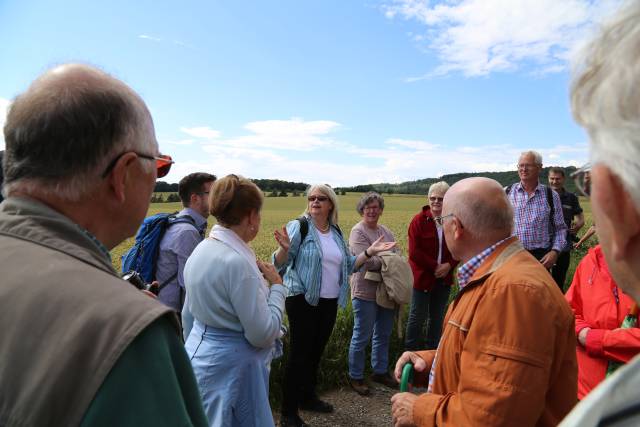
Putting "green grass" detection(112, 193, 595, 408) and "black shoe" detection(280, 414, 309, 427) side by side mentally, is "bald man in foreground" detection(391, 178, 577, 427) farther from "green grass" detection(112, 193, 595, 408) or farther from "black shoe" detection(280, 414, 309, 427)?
"black shoe" detection(280, 414, 309, 427)

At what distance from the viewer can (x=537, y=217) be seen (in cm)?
580

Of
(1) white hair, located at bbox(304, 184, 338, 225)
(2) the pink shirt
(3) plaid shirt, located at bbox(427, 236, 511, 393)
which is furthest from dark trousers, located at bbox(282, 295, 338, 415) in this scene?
(3) plaid shirt, located at bbox(427, 236, 511, 393)

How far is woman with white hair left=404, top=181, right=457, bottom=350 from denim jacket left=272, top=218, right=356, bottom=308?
136cm

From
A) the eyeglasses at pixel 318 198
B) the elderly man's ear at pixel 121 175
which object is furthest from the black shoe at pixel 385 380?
the elderly man's ear at pixel 121 175

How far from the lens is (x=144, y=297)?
0.91m

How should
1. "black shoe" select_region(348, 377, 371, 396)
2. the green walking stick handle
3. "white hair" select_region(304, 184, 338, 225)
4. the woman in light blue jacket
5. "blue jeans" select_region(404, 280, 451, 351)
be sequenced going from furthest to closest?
"blue jeans" select_region(404, 280, 451, 351) < "black shoe" select_region(348, 377, 371, 396) < "white hair" select_region(304, 184, 338, 225) < the woman in light blue jacket < the green walking stick handle

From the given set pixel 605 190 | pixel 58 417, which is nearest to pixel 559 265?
pixel 605 190

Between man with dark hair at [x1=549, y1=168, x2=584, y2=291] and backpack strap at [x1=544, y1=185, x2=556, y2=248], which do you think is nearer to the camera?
backpack strap at [x1=544, y1=185, x2=556, y2=248]

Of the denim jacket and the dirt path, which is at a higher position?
the denim jacket

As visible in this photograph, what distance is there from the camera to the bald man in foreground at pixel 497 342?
1.67 m

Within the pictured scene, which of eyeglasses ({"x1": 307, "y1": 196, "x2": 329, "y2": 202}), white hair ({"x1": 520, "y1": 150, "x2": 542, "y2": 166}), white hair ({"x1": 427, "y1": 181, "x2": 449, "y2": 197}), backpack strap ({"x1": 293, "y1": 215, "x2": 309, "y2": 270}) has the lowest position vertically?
backpack strap ({"x1": 293, "y1": 215, "x2": 309, "y2": 270})

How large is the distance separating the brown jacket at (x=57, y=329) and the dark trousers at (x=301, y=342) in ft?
10.9

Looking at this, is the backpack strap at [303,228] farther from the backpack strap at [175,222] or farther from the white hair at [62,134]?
the white hair at [62,134]

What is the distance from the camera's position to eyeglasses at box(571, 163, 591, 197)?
2.84ft
